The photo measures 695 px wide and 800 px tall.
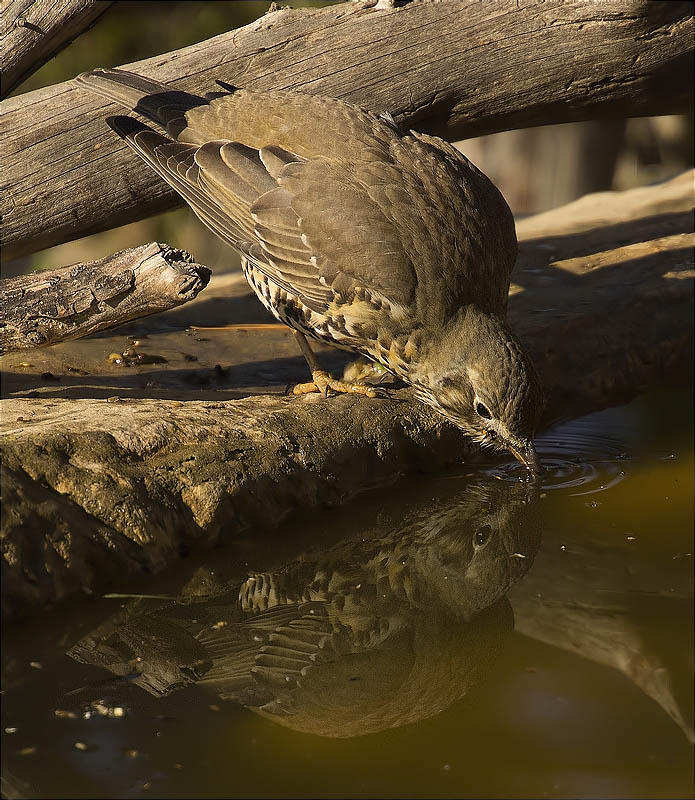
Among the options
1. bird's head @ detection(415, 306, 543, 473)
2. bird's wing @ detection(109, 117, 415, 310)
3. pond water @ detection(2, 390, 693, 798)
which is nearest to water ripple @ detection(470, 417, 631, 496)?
pond water @ detection(2, 390, 693, 798)

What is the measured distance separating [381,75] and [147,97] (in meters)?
1.51

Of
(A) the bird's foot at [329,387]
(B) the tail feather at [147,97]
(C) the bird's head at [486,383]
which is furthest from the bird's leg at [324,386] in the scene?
(B) the tail feather at [147,97]

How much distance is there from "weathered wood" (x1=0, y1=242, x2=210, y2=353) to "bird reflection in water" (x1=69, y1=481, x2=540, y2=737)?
1310 mm

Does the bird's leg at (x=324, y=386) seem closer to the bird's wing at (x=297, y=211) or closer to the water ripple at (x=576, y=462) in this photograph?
the bird's wing at (x=297, y=211)

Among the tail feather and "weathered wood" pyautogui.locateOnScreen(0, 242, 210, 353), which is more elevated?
the tail feather

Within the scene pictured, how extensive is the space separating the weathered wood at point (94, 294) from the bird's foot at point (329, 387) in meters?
1.05

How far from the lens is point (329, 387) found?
212 inches

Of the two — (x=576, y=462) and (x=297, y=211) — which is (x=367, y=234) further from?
(x=576, y=462)

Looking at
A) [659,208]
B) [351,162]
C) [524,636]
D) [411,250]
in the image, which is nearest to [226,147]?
[351,162]

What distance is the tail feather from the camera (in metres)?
5.65

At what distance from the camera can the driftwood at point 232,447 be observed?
12.5 ft

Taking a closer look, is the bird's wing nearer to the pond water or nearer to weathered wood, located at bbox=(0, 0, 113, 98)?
weathered wood, located at bbox=(0, 0, 113, 98)

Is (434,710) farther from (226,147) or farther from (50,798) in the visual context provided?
(226,147)

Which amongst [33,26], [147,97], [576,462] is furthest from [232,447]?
[33,26]
